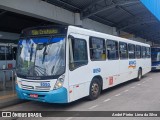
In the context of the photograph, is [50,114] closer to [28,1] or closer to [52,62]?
[52,62]

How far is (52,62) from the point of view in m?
7.82

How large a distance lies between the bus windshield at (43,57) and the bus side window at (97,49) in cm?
193

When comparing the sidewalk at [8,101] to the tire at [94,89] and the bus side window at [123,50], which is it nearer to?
the tire at [94,89]

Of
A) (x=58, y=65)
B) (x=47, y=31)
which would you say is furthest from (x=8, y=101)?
(x=47, y=31)

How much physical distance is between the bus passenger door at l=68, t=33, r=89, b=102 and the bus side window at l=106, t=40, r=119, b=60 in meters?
2.16

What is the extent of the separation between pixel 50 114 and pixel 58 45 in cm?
220

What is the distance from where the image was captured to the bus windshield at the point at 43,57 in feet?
25.6

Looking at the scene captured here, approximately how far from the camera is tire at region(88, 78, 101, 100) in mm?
9447

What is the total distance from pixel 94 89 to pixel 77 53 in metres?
1.95

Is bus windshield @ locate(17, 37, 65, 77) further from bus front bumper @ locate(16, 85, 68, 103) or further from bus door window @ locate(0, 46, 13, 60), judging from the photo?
bus door window @ locate(0, 46, 13, 60)

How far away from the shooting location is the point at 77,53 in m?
8.48

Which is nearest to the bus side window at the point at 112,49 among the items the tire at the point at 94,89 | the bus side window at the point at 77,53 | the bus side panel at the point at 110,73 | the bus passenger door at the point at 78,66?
the bus side panel at the point at 110,73

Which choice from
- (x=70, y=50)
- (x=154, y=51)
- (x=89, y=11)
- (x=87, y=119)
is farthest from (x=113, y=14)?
(x=87, y=119)

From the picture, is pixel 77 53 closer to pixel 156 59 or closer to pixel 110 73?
pixel 110 73
